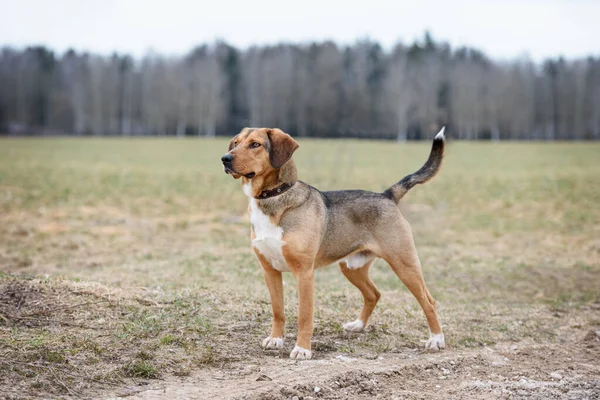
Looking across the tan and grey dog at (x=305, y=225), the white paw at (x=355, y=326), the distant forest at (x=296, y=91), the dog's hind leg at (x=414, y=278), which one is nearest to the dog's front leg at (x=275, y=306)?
the tan and grey dog at (x=305, y=225)

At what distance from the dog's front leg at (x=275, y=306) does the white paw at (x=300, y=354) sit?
430mm

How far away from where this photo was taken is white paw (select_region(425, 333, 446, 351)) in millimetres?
7688

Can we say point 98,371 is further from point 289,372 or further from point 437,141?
point 437,141

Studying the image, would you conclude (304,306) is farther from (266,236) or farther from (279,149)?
(279,149)

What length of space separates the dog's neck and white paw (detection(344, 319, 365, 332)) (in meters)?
2.30

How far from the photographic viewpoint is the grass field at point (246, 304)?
6.10 m

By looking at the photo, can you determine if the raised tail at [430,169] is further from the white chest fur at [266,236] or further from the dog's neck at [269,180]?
the white chest fur at [266,236]

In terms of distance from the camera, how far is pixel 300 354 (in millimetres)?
6859

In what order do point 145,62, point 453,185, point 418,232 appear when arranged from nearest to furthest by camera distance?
point 418,232
point 453,185
point 145,62

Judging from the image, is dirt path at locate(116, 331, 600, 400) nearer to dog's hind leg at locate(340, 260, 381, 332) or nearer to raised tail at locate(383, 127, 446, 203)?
dog's hind leg at locate(340, 260, 381, 332)

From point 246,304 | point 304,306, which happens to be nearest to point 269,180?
point 304,306

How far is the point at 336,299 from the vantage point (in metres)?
10.1

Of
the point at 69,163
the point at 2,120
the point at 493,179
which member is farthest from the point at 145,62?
the point at 493,179

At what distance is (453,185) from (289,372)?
1053 inches
